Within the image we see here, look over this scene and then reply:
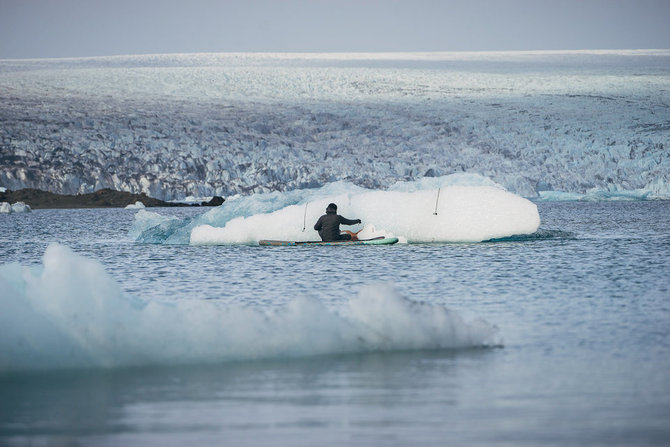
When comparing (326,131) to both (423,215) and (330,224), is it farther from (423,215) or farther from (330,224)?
(330,224)

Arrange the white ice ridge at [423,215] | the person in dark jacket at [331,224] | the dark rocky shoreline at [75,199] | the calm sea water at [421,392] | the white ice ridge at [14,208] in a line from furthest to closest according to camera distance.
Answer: the dark rocky shoreline at [75,199], the white ice ridge at [14,208], the white ice ridge at [423,215], the person in dark jacket at [331,224], the calm sea water at [421,392]

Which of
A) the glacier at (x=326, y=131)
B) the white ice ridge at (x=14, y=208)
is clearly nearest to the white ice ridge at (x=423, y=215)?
the glacier at (x=326, y=131)

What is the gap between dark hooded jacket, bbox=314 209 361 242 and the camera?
2275 cm

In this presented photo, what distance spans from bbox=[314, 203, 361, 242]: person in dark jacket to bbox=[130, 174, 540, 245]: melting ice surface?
945 mm

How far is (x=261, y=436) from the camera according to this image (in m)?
5.75

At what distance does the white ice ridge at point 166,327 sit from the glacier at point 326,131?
50204 mm

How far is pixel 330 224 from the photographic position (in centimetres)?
2283

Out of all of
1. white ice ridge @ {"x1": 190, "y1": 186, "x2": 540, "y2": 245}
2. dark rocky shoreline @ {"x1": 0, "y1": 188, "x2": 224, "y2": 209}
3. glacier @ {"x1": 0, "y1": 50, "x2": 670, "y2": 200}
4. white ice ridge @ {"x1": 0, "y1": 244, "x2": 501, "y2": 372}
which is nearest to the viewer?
white ice ridge @ {"x1": 0, "y1": 244, "x2": 501, "y2": 372}

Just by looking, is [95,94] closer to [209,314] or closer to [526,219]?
[526,219]

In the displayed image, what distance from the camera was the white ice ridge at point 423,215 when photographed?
23469 millimetres

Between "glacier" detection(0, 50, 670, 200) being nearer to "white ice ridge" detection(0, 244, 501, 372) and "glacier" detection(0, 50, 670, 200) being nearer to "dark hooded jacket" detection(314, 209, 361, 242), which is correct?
"dark hooded jacket" detection(314, 209, 361, 242)

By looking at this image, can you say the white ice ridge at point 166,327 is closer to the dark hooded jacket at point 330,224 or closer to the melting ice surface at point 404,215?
the dark hooded jacket at point 330,224

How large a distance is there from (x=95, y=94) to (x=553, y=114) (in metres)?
33.2

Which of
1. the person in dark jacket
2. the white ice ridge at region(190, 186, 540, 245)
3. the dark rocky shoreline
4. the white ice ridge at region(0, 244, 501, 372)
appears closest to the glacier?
the dark rocky shoreline
